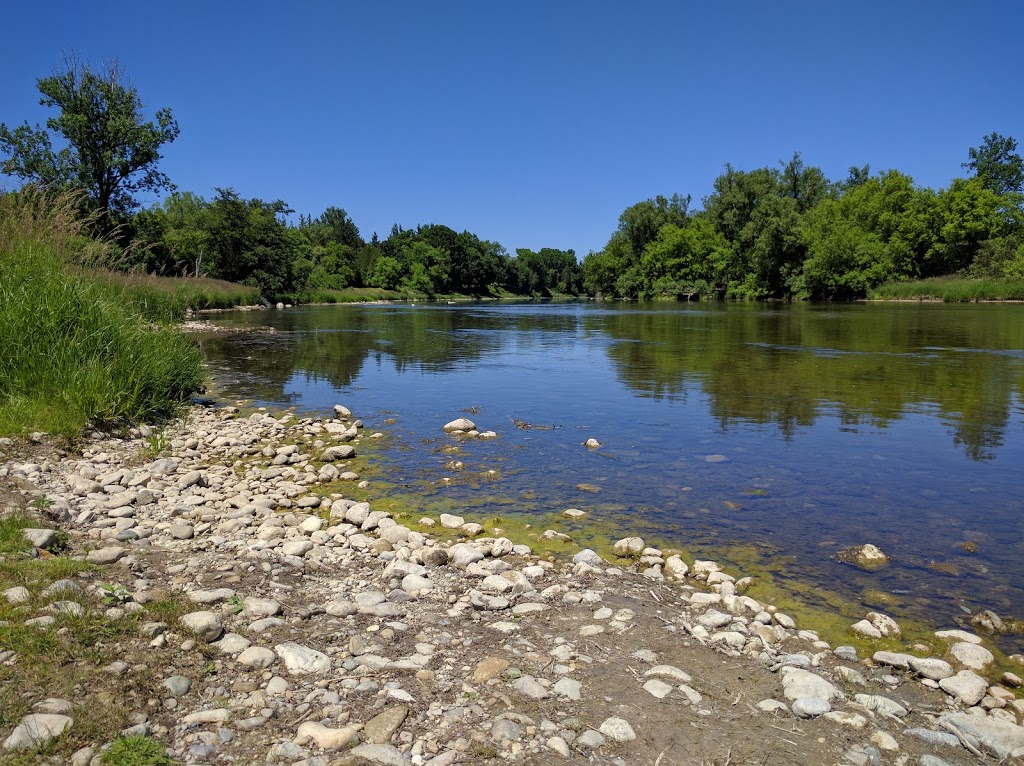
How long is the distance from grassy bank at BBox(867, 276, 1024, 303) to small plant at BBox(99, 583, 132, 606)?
86377 millimetres

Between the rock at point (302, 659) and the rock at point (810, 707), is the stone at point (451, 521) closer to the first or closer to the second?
the rock at point (302, 659)

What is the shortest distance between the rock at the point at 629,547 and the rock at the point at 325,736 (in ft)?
12.1

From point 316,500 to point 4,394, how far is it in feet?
16.9

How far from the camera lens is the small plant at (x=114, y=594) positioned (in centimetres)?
425

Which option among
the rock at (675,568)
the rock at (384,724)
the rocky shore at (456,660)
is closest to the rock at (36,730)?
the rocky shore at (456,660)

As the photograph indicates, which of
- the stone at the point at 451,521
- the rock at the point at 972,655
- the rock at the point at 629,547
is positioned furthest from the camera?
the stone at the point at 451,521

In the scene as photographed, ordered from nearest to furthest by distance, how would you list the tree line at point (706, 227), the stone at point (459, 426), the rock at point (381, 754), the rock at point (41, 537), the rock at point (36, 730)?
the rock at point (36, 730) < the rock at point (381, 754) < the rock at point (41, 537) < the stone at point (459, 426) < the tree line at point (706, 227)

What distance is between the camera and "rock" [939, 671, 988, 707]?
4008 mm

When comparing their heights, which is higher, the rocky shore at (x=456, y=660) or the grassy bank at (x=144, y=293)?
the grassy bank at (x=144, y=293)

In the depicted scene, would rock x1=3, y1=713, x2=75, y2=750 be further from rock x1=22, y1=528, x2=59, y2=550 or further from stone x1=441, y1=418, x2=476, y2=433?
stone x1=441, y1=418, x2=476, y2=433

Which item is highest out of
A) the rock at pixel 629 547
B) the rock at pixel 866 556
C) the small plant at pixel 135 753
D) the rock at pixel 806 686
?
the small plant at pixel 135 753

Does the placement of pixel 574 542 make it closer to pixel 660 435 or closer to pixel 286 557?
pixel 286 557

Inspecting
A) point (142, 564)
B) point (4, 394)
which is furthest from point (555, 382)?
point (142, 564)

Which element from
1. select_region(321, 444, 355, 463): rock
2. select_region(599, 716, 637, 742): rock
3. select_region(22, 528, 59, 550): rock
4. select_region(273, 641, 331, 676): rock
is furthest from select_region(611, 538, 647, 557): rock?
select_region(321, 444, 355, 463): rock
